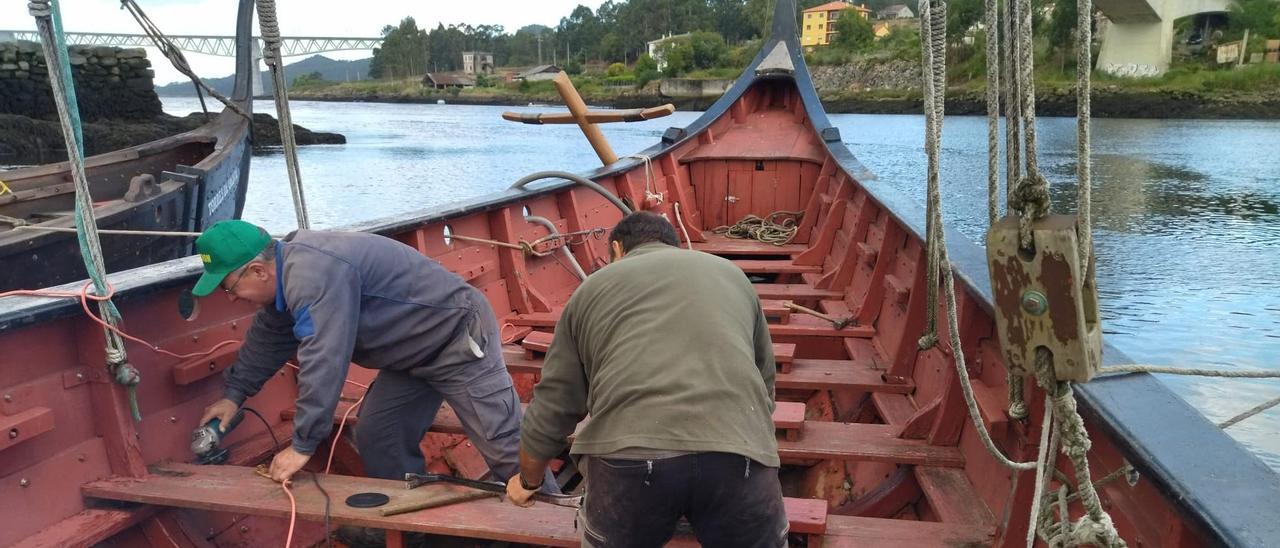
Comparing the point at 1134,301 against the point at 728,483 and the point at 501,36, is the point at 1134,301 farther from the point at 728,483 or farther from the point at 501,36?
the point at 501,36

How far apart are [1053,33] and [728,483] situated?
5859 centimetres

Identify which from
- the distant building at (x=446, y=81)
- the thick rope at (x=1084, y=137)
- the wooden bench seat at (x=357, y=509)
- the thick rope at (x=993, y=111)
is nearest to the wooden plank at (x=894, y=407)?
the wooden bench seat at (x=357, y=509)

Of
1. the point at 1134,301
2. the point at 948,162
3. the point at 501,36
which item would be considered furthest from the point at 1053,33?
the point at 501,36

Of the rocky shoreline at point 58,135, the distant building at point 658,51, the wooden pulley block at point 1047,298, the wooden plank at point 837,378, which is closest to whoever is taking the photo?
the wooden pulley block at point 1047,298

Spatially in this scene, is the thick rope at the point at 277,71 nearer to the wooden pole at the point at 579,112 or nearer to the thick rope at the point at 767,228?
the wooden pole at the point at 579,112

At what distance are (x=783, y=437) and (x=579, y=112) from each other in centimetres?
462

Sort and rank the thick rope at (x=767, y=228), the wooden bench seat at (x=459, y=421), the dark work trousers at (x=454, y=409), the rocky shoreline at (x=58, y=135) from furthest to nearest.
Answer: the rocky shoreline at (x=58, y=135)
the thick rope at (x=767, y=228)
the wooden bench seat at (x=459, y=421)
the dark work trousers at (x=454, y=409)

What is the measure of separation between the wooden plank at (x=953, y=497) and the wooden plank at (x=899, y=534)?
0.23ft

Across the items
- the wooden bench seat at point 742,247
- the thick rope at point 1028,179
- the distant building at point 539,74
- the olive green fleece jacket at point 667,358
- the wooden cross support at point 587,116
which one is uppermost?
the distant building at point 539,74

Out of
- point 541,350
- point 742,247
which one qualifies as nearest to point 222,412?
Result: point 541,350

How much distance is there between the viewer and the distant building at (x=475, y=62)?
136 m

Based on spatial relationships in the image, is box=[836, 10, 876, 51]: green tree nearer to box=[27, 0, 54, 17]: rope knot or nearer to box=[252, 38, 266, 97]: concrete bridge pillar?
box=[252, 38, 266, 97]: concrete bridge pillar

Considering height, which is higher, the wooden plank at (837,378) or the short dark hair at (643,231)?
the short dark hair at (643,231)

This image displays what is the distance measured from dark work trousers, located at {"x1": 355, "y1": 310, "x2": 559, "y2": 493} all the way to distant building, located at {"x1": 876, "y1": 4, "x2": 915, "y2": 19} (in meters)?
126
